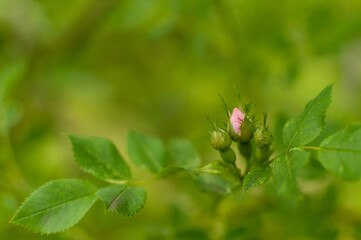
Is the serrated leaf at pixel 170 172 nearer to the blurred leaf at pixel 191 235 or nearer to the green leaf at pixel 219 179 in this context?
the green leaf at pixel 219 179

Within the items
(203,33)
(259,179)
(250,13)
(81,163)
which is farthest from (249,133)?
(250,13)

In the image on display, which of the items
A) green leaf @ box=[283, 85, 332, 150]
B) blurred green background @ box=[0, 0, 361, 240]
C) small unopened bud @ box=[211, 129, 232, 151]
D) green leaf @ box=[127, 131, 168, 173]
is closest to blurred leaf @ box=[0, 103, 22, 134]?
blurred green background @ box=[0, 0, 361, 240]

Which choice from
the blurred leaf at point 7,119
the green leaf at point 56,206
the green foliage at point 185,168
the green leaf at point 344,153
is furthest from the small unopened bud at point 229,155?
the blurred leaf at point 7,119

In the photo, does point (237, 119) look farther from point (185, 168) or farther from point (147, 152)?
point (147, 152)

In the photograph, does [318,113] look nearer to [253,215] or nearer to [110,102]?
[253,215]

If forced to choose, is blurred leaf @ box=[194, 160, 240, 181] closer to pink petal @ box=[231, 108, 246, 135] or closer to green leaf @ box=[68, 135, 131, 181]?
pink petal @ box=[231, 108, 246, 135]
